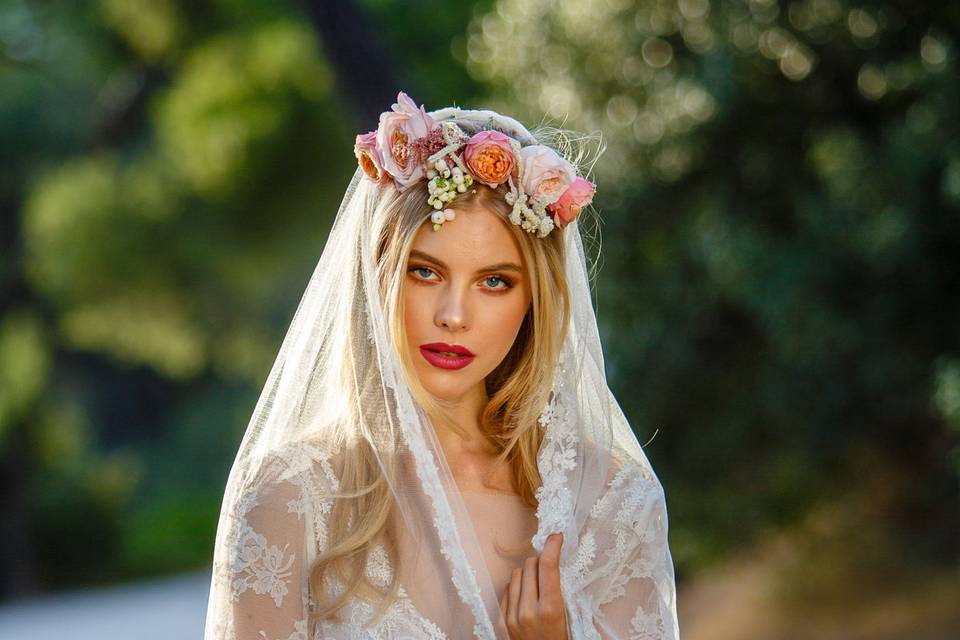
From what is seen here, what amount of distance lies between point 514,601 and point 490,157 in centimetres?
82

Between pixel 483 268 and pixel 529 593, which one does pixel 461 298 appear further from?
pixel 529 593

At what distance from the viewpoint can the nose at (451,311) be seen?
230 cm

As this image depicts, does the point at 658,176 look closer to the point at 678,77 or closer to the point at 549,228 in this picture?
the point at 678,77

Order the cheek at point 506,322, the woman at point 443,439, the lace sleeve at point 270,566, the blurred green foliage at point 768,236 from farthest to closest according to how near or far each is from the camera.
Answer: the blurred green foliage at point 768,236
the cheek at point 506,322
the woman at point 443,439
the lace sleeve at point 270,566

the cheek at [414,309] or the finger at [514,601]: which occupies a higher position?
the cheek at [414,309]

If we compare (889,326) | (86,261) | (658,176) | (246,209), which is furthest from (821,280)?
(86,261)

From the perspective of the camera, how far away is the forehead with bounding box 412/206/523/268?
7.63ft

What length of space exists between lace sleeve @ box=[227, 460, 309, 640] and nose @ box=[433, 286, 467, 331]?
40cm

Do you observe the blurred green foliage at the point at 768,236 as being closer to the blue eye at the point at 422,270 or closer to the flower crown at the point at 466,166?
the flower crown at the point at 466,166

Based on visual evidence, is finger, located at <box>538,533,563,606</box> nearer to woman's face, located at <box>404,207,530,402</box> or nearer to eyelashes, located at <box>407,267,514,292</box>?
woman's face, located at <box>404,207,530,402</box>

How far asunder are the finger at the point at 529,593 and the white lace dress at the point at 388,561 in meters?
0.08

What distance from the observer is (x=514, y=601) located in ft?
7.56

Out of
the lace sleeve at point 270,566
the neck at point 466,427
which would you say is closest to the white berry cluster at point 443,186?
the neck at point 466,427

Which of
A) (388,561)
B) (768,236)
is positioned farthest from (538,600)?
(768,236)
